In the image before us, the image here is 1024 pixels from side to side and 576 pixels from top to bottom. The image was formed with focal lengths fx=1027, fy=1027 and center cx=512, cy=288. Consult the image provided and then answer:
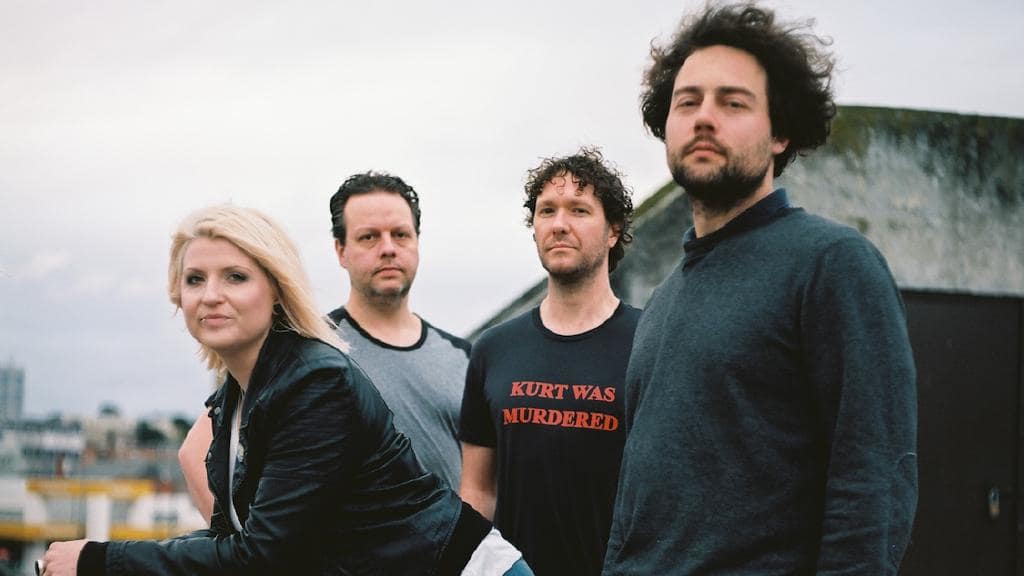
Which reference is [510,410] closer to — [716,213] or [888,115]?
[716,213]

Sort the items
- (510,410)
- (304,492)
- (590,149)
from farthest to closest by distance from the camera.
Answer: (590,149) < (510,410) < (304,492)

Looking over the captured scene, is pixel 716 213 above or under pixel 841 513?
above

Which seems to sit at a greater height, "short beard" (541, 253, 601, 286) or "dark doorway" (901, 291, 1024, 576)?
"short beard" (541, 253, 601, 286)

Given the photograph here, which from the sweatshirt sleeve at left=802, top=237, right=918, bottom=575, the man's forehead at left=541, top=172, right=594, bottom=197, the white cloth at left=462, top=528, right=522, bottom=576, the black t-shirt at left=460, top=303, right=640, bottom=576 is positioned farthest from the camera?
the man's forehead at left=541, top=172, right=594, bottom=197

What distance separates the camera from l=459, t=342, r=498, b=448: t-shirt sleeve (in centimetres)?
369

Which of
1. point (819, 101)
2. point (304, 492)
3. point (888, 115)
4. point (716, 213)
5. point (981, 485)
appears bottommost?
point (981, 485)

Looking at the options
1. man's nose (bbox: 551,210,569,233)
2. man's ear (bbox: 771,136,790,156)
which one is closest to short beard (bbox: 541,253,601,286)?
man's nose (bbox: 551,210,569,233)

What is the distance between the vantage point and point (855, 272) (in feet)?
6.64

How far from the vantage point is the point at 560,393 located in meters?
3.47

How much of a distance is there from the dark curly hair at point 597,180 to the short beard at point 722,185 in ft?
4.85

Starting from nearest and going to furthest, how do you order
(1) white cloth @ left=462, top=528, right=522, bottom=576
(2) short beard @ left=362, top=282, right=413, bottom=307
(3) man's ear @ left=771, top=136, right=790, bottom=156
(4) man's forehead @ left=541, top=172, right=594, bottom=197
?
(3) man's ear @ left=771, top=136, right=790, bottom=156
(1) white cloth @ left=462, top=528, right=522, bottom=576
(4) man's forehead @ left=541, top=172, right=594, bottom=197
(2) short beard @ left=362, top=282, right=413, bottom=307

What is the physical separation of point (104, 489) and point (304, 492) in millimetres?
18702

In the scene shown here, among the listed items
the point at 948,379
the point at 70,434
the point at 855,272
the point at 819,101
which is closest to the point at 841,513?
the point at 855,272

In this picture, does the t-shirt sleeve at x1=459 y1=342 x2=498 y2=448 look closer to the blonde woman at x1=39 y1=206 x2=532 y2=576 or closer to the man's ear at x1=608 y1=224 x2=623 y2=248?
the man's ear at x1=608 y1=224 x2=623 y2=248
